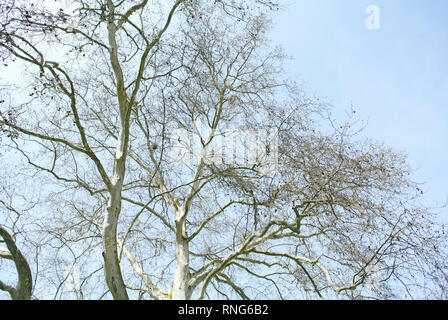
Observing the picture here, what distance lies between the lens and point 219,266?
638 cm

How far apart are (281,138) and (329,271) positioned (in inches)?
92.0

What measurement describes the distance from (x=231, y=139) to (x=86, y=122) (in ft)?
9.98

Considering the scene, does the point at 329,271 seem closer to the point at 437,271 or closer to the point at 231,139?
the point at 437,271

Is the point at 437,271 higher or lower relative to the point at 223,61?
lower
